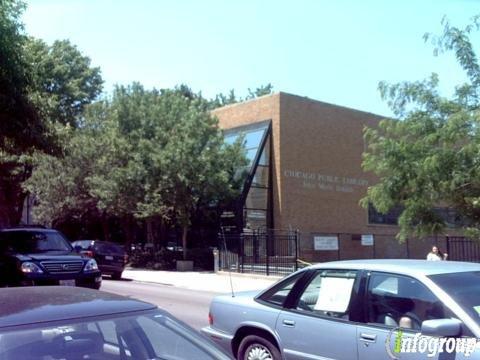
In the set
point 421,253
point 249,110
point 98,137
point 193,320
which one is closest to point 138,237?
point 98,137

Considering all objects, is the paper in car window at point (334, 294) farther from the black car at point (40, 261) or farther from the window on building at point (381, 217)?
the window on building at point (381, 217)

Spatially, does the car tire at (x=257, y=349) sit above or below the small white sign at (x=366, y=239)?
below

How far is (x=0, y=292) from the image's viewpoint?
13.3ft

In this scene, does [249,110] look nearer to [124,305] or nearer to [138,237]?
[138,237]

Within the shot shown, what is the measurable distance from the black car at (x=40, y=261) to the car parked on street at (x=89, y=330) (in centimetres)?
842

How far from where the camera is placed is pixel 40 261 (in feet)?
39.7

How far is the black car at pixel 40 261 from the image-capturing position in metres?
12.0

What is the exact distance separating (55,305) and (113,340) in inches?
17.4

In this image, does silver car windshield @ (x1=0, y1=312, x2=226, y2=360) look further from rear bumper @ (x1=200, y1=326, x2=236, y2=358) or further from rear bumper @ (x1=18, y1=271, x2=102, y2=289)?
rear bumper @ (x1=18, y1=271, x2=102, y2=289)

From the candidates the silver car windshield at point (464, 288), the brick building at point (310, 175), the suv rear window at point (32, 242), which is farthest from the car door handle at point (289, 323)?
the brick building at point (310, 175)

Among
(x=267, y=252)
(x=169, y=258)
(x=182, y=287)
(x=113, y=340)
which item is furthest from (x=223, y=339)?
(x=169, y=258)

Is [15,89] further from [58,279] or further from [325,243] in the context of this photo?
[325,243]

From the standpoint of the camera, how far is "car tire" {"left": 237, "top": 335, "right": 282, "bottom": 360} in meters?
6.08

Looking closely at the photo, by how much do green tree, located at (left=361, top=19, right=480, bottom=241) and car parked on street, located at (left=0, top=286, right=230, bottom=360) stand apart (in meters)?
10.2
